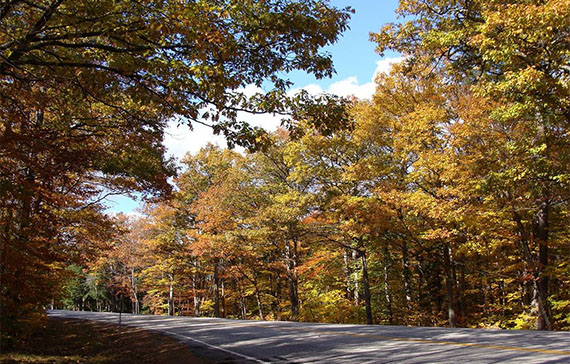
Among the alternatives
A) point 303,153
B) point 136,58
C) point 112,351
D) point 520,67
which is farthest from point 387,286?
point 136,58

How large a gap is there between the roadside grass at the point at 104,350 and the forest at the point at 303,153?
3.60 ft

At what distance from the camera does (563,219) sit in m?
16.2

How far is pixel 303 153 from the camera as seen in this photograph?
19.2 meters

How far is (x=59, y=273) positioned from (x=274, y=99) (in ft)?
32.1

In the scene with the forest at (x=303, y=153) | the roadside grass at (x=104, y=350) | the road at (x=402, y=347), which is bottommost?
the roadside grass at (x=104, y=350)

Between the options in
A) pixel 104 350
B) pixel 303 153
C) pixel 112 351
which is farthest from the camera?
pixel 303 153

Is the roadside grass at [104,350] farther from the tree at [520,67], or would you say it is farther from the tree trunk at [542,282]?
the tree trunk at [542,282]

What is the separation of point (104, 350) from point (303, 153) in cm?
1234

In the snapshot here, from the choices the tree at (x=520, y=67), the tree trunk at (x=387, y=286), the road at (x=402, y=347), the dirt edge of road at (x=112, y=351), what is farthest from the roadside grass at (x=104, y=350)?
the tree trunk at (x=387, y=286)

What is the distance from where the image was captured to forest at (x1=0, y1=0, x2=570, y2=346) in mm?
5512

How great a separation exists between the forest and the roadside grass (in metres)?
1.10

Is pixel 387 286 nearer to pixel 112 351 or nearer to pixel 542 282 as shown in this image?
pixel 542 282

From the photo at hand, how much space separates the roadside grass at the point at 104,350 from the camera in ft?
27.6

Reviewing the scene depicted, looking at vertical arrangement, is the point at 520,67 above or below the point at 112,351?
above
